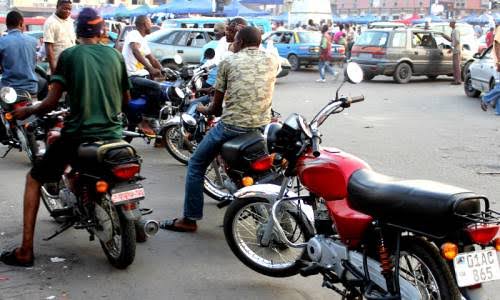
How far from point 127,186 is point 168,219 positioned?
1618 millimetres

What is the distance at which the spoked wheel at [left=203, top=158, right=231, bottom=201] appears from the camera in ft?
21.7

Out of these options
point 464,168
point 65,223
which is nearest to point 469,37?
point 464,168

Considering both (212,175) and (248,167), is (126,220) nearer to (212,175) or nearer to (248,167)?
(248,167)

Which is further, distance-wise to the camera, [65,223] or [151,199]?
[151,199]

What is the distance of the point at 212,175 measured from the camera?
6.86 m

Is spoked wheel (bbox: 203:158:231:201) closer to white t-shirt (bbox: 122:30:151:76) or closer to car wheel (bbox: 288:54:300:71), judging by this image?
white t-shirt (bbox: 122:30:151:76)

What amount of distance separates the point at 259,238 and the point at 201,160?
3.42ft

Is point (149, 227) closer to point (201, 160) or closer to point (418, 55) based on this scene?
point (201, 160)

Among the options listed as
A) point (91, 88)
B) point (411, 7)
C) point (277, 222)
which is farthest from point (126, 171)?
point (411, 7)

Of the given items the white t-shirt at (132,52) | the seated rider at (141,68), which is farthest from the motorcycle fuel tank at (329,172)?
the white t-shirt at (132,52)

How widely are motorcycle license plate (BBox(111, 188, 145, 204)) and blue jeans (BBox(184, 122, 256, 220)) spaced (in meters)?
0.89

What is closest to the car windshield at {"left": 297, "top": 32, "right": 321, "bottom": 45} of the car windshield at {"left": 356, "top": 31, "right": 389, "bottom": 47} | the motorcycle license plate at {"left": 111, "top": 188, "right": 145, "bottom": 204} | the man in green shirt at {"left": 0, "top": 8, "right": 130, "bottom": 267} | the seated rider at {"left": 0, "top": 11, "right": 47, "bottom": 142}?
the car windshield at {"left": 356, "top": 31, "right": 389, "bottom": 47}

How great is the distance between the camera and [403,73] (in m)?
20.6

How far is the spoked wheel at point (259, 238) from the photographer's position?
4.63 meters
